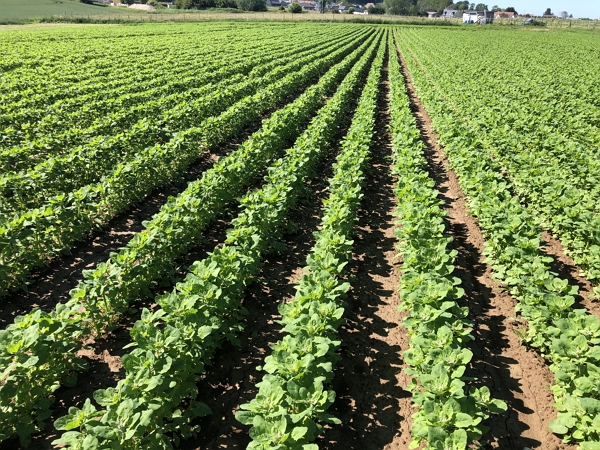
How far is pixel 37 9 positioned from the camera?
236ft

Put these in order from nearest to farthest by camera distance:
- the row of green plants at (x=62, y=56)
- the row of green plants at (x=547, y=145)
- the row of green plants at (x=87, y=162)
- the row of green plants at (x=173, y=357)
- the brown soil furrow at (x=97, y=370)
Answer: the row of green plants at (x=173, y=357) → the brown soil furrow at (x=97, y=370) → the row of green plants at (x=547, y=145) → the row of green plants at (x=87, y=162) → the row of green plants at (x=62, y=56)

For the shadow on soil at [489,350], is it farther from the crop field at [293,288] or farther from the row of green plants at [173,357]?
the row of green plants at [173,357]

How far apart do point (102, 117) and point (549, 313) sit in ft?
47.1

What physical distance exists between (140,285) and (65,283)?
1712 millimetres

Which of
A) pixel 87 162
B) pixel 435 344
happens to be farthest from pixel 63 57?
pixel 435 344

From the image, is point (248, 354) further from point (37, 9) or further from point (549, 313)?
point (37, 9)

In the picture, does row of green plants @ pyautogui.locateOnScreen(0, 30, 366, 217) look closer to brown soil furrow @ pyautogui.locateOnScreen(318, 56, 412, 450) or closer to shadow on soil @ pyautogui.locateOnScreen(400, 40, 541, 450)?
brown soil furrow @ pyautogui.locateOnScreen(318, 56, 412, 450)

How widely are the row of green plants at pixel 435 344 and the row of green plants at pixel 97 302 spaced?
12.8ft

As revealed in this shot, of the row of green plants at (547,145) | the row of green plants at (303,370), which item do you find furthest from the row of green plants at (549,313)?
the row of green plants at (303,370)

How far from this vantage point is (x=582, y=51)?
125 ft

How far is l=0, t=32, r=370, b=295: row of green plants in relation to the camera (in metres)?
5.98

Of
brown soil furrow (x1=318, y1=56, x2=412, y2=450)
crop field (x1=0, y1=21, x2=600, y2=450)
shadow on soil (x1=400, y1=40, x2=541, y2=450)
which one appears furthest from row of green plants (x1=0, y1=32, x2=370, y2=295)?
shadow on soil (x1=400, y1=40, x2=541, y2=450)

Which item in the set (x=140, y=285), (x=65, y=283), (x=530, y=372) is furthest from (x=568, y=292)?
(x=65, y=283)

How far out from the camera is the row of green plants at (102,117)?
32.0 feet
